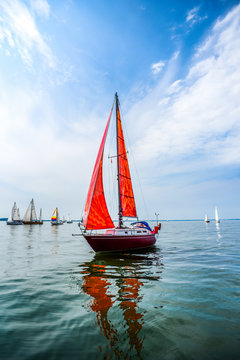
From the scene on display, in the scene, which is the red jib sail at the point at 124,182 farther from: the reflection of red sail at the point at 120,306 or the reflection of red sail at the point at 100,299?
the reflection of red sail at the point at 120,306

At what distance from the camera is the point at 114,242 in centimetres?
1572

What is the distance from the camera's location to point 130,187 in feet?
73.2

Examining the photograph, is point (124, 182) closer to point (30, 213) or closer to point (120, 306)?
point (120, 306)

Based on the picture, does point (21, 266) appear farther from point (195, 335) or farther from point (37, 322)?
point (195, 335)

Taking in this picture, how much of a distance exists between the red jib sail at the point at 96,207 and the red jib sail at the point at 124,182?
4.58 m

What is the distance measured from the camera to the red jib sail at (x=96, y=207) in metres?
14.8

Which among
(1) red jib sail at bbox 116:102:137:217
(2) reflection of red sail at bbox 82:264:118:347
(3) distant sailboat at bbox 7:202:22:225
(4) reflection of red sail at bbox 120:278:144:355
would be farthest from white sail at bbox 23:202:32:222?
(4) reflection of red sail at bbox 120:278:144:355

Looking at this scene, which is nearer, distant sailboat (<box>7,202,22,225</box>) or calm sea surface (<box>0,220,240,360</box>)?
calm sea surface (<box>0,220,240,360</box>)

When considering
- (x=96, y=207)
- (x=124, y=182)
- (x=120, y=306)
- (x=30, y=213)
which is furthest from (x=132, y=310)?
(x=30, y=213)

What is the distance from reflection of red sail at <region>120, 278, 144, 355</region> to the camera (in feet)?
13.7

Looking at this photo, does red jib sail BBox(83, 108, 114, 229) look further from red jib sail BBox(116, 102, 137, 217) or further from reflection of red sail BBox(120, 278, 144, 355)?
reflection of red sail BBox(120, 278, 144, 355)

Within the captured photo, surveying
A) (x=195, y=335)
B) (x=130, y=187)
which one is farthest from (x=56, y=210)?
(x=195, y=335)

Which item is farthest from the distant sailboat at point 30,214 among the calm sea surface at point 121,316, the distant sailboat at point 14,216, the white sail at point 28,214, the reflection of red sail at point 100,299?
the reflection of red sail at point 100,299

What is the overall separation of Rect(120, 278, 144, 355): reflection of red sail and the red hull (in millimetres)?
6324
